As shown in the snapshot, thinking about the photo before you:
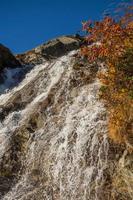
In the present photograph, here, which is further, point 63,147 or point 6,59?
point 6,59

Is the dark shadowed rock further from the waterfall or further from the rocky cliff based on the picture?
the waterfall

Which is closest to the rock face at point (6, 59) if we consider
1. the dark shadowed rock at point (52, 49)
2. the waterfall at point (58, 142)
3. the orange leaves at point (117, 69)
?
the dark shadowed rock at point (52, 49)

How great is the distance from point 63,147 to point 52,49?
29.7 meters

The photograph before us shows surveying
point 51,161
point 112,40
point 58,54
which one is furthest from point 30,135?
point 58,54

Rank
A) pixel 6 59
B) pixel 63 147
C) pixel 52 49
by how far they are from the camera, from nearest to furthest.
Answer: pixel 63 147 → pixel 6 59 → pixel 52 49

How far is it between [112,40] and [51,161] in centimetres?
665

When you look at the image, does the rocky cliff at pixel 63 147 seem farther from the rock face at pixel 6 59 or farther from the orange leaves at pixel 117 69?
the rock face at pixel 6 59

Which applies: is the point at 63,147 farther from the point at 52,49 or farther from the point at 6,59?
the point at 52,49

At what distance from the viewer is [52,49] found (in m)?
45.8

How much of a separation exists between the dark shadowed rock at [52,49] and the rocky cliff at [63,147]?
754 inches

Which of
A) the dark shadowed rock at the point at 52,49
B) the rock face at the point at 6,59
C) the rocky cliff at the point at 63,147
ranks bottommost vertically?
the rocky cliff at the point at 63,147

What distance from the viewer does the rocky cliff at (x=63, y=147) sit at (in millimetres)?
15000

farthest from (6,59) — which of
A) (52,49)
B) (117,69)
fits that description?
(117,69)

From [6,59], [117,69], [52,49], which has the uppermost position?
[52,49]
